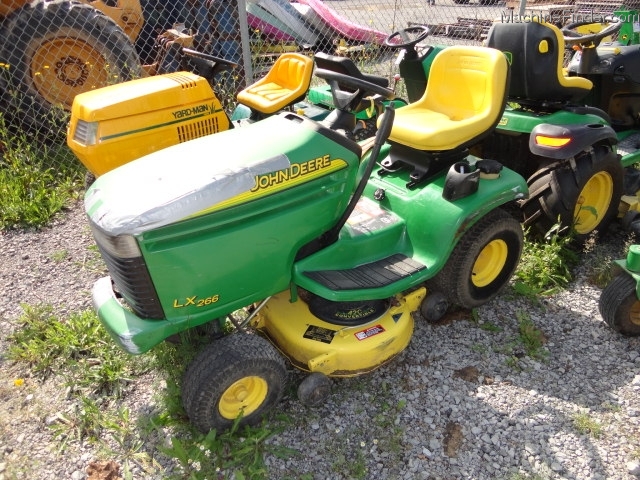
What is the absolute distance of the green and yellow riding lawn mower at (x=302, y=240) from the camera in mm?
1837

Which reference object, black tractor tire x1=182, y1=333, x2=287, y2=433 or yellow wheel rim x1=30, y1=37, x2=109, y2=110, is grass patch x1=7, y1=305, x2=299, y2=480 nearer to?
black tractor tire x1=182, y1=333, x2=287, y2=433

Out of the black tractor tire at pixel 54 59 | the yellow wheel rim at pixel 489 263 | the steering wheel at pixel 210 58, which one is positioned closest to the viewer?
the yellow wheel rim at pixel 489 263

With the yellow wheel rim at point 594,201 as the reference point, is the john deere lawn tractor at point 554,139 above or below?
above

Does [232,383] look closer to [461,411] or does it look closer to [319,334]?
[319,334]

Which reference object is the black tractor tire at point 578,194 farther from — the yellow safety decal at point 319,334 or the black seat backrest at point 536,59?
the yellow safety decal at point 319,334

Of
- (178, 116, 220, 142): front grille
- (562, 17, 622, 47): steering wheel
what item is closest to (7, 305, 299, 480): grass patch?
(178, 116, 220, 142): front grille

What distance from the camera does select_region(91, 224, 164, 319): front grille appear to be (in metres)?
1.77

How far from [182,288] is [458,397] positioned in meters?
1.27

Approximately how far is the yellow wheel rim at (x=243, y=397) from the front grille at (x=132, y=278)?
442 millimetres

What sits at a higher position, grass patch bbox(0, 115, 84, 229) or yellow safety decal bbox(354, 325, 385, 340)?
yellow safety decal bbox(354, 325, 385, 340)

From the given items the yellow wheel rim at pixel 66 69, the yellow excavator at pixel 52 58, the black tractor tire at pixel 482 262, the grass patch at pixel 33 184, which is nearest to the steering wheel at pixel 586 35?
the black tractor tire at pixel 482 262
